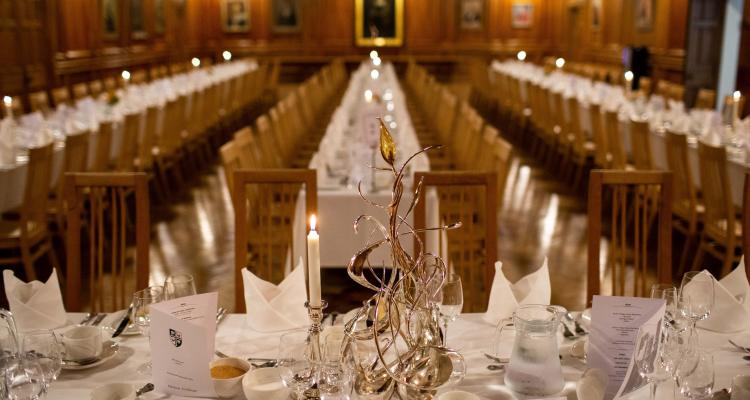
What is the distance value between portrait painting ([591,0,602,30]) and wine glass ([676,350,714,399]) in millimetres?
16561

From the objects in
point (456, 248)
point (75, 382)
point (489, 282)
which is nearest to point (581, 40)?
point (456, 248)

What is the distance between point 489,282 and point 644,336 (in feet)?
3.98

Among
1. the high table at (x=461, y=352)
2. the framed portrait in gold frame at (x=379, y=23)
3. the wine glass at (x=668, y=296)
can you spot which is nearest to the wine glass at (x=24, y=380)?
the high table at (x=461, y=352)

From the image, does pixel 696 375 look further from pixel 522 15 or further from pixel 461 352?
pixel 522 15

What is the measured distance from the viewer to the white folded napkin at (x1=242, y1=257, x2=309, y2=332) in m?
2.21

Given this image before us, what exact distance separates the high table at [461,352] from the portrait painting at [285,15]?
62.3 ft

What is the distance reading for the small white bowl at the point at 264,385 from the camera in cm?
172

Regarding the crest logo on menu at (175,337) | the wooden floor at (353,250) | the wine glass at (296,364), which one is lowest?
the wooden floor at (353,250)

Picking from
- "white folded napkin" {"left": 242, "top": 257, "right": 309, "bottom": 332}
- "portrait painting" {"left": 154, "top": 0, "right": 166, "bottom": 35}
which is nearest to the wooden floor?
"white folded napkin" {"left": 242, "top": 257, "right": 309, "bottom": 332}

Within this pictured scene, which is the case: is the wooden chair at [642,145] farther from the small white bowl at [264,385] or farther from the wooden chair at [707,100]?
the small white bowl at [264,385]

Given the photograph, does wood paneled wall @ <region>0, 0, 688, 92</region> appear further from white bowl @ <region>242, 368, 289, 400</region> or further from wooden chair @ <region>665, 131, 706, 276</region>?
white bowl @ <region>242, 368, 289, 400</region>

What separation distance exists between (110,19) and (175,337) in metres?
13.8

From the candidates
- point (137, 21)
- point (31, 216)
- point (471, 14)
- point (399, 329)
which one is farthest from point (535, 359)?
point (471, 14)

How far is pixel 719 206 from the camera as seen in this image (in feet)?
14.4
